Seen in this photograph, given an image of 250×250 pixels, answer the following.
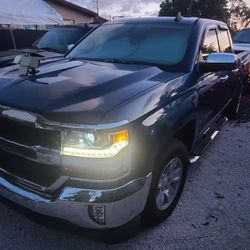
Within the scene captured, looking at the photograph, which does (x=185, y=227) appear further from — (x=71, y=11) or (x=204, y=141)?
(x=71, y=11)

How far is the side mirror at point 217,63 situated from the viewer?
3625mm

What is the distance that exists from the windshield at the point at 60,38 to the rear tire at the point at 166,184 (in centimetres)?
571

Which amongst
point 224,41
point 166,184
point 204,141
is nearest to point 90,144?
point 166,184

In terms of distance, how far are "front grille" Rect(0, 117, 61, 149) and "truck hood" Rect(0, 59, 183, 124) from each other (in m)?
0.12

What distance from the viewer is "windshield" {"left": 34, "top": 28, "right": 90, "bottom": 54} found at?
8546 mm

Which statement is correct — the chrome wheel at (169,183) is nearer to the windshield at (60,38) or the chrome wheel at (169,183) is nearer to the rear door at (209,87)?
the rear door at (209,87)

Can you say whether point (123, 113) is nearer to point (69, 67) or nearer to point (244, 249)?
point (69, 67)

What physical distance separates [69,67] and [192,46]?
4.10 feet

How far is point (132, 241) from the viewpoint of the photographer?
2.97m

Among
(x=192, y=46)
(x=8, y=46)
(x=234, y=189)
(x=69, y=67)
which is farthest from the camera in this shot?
(x=8, y=46)

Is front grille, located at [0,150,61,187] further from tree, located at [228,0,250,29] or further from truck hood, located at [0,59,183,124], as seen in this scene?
tree, located at [228,0,250,29]

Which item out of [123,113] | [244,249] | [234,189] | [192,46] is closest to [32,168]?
[123,113]

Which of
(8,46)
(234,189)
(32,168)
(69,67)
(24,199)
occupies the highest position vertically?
(69,67)

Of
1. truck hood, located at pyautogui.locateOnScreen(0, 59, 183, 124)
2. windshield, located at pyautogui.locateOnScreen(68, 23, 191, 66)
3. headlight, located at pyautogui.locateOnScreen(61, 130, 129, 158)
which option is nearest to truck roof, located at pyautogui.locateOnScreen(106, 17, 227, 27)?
windshield, located at pyautogui.locateOnScreen(68, 23, 191, 66)
